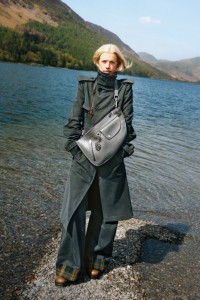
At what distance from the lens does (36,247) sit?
7855 millimetres

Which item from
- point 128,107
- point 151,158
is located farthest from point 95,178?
point 151,158

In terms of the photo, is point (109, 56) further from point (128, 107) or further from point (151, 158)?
point (151, 158)

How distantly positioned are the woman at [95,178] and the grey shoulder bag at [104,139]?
4.2 inches

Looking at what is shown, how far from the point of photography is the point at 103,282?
628 cm

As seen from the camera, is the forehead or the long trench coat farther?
the long trench coat

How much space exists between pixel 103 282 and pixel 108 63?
3.91 m

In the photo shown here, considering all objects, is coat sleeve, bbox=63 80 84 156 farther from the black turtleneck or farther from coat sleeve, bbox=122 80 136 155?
coat sleeve, bbox=122 80 136 155

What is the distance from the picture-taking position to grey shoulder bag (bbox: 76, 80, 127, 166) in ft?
18.2

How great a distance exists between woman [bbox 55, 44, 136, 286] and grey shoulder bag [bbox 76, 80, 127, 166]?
11 centimetres

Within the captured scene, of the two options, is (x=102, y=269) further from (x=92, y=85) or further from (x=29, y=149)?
(x=29, y=149)

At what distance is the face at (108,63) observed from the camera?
17.7 feet

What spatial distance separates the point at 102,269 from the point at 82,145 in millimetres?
2418

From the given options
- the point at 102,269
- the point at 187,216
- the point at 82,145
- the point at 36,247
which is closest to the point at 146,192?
the point at 187,216

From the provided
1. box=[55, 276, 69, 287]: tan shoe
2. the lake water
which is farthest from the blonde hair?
the lake water
